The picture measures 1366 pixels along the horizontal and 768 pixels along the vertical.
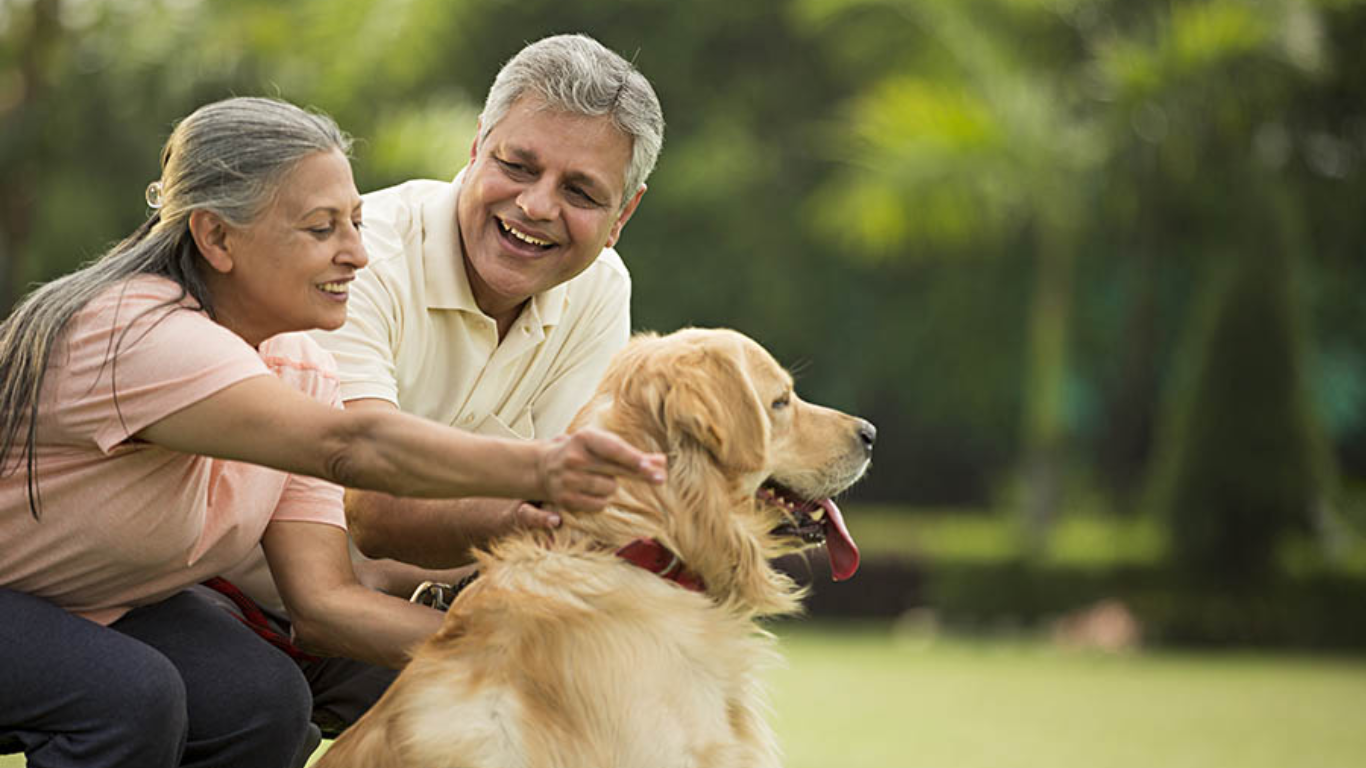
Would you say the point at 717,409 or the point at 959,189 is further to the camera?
the point at 959,189

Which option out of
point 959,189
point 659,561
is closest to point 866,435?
point 659,561

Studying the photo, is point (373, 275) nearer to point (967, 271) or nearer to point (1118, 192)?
point (1118, 192)

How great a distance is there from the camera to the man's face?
3.99 m

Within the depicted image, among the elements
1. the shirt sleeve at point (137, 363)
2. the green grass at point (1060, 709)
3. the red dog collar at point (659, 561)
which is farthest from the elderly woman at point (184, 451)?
the green grass at point (1060, 709)

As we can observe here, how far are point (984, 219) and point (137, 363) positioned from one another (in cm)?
1530

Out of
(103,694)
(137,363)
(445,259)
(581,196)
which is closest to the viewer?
(137,363)

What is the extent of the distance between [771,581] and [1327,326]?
21.9 meters

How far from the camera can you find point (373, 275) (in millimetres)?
4129

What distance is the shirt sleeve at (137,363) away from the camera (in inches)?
120

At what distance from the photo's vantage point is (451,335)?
4.31m

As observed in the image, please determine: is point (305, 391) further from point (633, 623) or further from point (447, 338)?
point (633, 623)

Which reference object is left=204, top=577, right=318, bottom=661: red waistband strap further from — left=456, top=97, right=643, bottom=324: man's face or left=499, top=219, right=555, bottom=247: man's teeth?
left=499, top=219, right=555, bottom=247: man's teeth

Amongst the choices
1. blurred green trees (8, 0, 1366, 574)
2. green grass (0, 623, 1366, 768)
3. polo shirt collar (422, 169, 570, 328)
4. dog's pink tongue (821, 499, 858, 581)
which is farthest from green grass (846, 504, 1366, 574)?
polo shirt collar (422, 169, 570, 328)

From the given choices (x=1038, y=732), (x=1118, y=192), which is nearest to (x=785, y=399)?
(x=1038, y=732)
